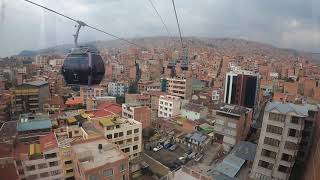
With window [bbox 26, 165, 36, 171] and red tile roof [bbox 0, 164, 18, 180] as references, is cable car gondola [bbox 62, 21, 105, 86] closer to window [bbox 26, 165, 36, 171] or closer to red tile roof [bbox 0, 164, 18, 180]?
red tile roof [bbox 0, 164, 18, 180]

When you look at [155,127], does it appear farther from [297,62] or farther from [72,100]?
[297,62]

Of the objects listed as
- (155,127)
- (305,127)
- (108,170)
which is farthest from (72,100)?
(305,127)

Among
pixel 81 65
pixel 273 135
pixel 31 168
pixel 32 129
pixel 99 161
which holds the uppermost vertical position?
pixel 81 65

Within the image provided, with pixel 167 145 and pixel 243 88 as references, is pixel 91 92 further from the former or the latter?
pixel 243 88

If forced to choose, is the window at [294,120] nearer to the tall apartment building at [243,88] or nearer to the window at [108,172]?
the window at [108,172]

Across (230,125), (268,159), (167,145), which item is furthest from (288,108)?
(167,145)

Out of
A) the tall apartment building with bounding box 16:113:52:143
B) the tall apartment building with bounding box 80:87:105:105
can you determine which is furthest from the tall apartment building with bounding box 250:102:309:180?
the tall apartment building with bounding box 80:87:105:105
